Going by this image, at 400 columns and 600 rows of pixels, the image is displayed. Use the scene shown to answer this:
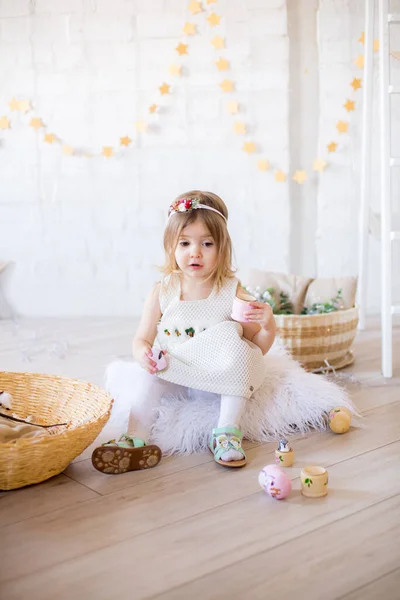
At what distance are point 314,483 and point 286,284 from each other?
1.17 m

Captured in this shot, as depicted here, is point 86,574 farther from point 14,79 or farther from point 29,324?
point 14,79

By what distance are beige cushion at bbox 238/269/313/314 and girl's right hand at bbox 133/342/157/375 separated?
765 mm

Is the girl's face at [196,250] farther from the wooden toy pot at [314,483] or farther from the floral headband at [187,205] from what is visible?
the wooden toy pot at [314,483]

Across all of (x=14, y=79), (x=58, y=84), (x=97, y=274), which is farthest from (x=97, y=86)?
(x=97, y=274)

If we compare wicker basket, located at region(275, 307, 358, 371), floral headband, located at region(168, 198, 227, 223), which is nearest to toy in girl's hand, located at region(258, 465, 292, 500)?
floral headband, located at region(168, 198, 227, 223)

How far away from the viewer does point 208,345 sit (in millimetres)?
1764

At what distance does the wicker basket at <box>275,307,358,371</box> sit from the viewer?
228cm

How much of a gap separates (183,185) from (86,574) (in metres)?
2.43

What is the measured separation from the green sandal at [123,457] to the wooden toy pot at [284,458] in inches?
10.3

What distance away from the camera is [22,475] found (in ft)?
4.70

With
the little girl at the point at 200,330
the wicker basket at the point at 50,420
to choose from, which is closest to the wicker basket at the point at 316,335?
the little girl at the point at 200,330

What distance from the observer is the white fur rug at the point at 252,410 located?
171cm

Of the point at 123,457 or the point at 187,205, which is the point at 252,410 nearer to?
the point at 123,457

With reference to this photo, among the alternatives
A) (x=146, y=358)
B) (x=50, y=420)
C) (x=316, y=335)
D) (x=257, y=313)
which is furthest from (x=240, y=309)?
(x=316, y=335)
